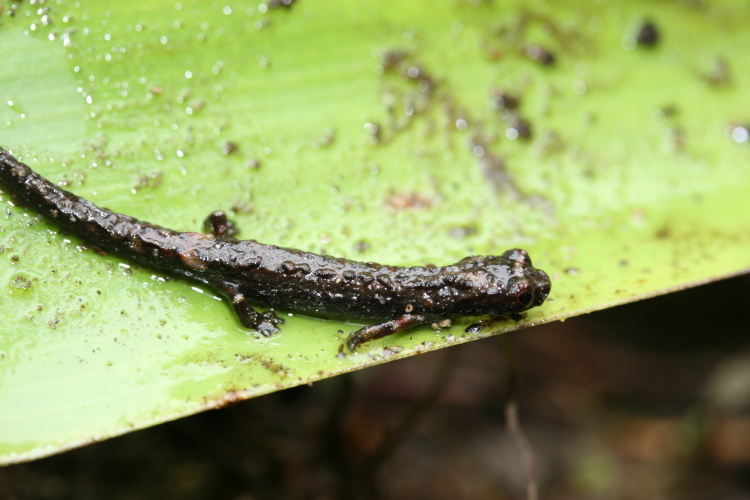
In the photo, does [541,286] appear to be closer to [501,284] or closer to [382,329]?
[501,284]

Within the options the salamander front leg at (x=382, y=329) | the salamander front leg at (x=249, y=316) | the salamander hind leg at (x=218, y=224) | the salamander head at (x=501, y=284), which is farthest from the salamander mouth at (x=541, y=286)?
the salamander hind leg at (x=218, y=224)

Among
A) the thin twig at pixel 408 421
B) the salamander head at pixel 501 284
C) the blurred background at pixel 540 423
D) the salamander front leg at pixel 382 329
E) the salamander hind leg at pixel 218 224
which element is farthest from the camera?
the blurred background at pixel 540 423

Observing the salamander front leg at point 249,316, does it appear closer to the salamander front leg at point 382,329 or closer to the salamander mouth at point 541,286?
the salamander front leg at point 382,329

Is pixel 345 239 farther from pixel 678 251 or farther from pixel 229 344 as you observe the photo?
pixel 678 251

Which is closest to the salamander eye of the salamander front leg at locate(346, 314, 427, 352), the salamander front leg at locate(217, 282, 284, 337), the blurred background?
the salamander front leg at locate(346, 314, 427, 352)

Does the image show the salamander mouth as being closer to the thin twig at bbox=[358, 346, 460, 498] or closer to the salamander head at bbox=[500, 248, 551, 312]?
the salamander head at bbox=[500, 248, 551, 312]

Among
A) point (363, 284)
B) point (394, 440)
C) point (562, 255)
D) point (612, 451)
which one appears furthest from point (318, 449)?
point (612, 451)

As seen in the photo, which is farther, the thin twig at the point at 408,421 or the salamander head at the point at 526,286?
the thin twig at the point at 408,421

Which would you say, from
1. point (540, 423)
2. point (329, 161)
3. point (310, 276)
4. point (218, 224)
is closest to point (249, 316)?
point (310, 276)

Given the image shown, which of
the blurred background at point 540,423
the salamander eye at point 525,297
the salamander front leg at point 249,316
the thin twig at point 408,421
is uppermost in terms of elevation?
the salamander eye at point 525,297
